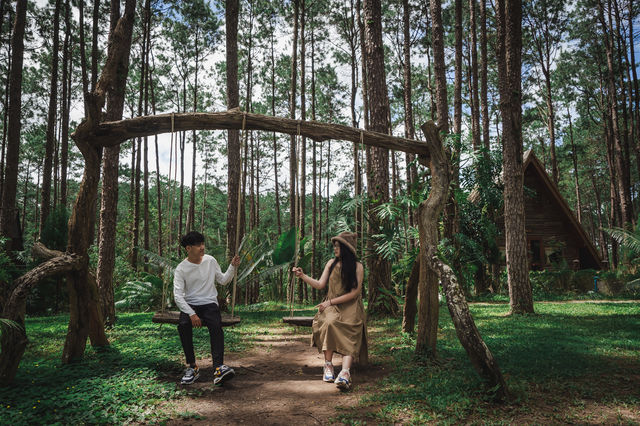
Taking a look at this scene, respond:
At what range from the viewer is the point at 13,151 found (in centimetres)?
970

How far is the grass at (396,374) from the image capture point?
337 cm

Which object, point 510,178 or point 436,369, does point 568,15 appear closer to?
point 510,178

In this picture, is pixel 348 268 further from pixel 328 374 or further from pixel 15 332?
pixel 15 332

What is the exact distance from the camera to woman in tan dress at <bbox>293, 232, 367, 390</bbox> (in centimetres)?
443

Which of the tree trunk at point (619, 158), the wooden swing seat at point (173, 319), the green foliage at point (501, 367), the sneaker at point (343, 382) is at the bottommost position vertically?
the green foliage at point (501, 367)

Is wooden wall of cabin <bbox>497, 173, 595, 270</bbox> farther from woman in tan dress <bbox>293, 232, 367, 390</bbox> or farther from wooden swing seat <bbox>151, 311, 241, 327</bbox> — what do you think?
wooden swing seat <bbox>151, 311, 241, 327</bbox>

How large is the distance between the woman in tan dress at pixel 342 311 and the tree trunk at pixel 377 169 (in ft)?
10.6

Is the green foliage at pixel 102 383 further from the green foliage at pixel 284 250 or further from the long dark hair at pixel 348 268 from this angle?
the green foliage at pixel 284 250

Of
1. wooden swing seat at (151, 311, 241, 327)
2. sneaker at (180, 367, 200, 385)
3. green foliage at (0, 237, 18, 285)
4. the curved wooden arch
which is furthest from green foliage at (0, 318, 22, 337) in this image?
the curved wooden arch

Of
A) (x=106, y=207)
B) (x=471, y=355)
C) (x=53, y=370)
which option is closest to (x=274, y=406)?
(x=471, y=355)

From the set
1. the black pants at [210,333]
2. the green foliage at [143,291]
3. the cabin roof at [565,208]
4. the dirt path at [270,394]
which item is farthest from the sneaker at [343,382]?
the cabin roof at [565,208]

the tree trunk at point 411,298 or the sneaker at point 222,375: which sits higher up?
the tree trunk at point 411,298

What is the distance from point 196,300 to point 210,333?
0.45m

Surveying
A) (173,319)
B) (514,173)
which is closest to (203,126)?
(173,319)
